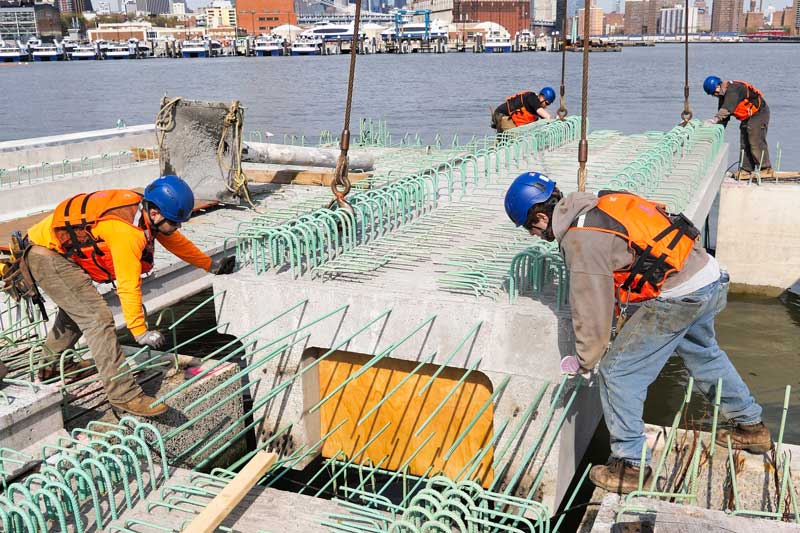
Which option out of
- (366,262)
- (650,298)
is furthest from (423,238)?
(650,298)

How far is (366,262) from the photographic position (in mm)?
8117

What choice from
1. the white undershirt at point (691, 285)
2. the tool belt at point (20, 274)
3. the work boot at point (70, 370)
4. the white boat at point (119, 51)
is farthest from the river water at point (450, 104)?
the white boat at point (119, 51)

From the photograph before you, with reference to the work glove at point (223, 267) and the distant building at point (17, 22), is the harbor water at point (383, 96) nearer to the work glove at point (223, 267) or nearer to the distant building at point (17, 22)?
the work glove at point (223, 267)

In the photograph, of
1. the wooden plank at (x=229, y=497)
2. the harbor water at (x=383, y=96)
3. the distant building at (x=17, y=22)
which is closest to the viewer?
the wooden plank at (x=229, y=497)

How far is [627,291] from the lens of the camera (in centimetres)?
559

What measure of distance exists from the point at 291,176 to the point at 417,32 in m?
151

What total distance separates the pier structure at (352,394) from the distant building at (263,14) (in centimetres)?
17374

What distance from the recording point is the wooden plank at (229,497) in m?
4.69

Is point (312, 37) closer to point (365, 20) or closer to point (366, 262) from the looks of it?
point (365, 20)

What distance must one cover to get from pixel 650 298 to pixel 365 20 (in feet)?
656

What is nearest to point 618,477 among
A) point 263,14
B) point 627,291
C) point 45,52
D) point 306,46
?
point 627,291

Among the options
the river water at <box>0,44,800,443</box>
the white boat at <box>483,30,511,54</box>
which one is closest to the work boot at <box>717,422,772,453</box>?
the river water at <box>0,44,800,443</box>

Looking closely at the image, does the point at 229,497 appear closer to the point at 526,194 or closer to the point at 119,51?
the point at 526,194

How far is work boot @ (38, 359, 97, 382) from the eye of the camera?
7207 mm
